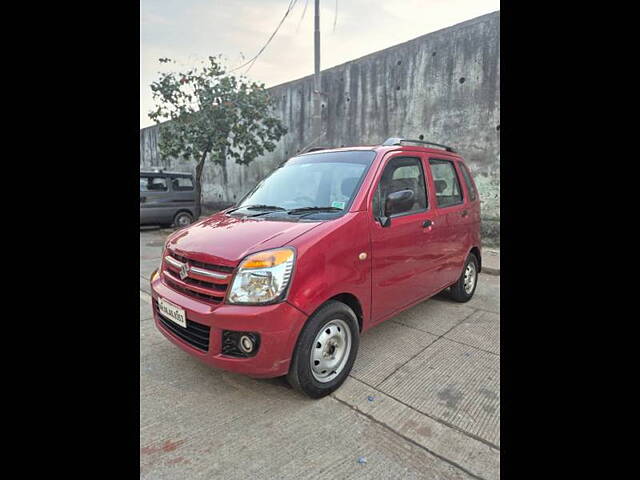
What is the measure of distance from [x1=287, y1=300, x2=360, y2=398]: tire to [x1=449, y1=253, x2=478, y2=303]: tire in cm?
215

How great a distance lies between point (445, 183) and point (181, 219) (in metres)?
9.27

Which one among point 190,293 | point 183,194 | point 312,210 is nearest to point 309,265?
point 312,210

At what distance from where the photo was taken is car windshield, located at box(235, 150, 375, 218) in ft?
8.95

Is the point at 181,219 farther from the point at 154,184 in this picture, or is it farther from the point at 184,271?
the point at 184,271

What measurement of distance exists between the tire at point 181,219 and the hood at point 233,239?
8848 millimetres

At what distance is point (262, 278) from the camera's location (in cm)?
211

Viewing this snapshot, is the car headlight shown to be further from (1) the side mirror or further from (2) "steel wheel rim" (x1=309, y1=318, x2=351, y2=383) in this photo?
(1) the side mirror

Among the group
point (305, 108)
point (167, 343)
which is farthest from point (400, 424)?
point (305, 108)

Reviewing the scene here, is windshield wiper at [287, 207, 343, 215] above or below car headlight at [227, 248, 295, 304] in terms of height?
above

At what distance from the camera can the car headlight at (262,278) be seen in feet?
6.91

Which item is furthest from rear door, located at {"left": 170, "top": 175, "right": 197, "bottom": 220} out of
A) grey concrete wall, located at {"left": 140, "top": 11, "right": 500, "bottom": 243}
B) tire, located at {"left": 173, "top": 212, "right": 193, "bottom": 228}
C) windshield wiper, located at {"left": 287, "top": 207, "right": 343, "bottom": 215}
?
windshield wiper, located at {"left": 287, "top": 207, "right": 343, "bottom": 215}
